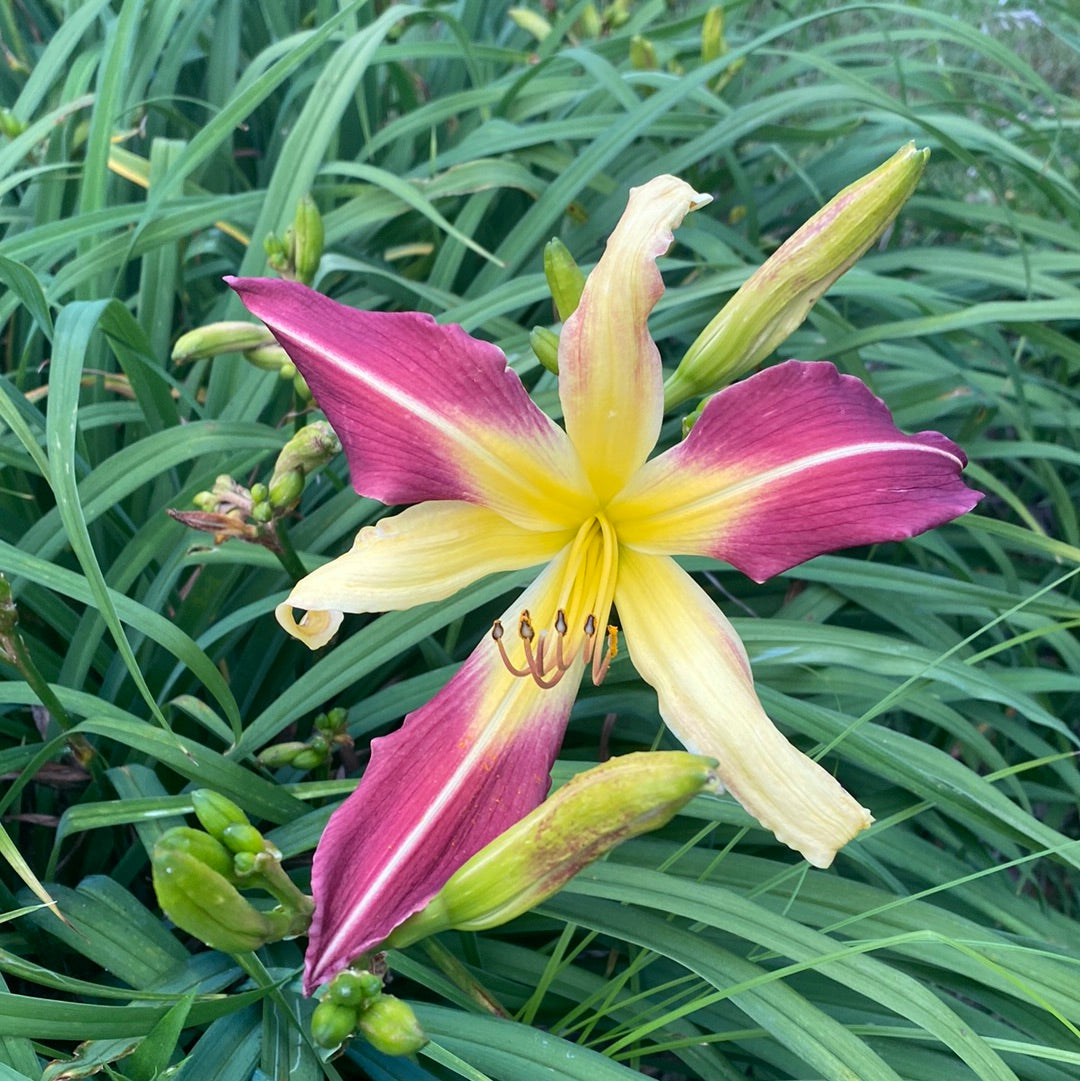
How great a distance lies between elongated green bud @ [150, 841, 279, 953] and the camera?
2.14ft

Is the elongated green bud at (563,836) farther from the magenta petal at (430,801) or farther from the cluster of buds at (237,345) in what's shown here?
the cluster of buds at (237,345)

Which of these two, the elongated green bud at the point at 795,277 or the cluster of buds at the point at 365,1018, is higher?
the elongated green bud at the point at 795,277

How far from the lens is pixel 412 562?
3.04 ft

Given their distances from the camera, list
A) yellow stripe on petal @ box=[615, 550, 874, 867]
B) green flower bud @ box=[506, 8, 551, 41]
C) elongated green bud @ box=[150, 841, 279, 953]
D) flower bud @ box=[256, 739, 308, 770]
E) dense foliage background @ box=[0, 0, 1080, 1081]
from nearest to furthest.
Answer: elongated green bud @ box=[150, 841, 279, 953]
yellow stripe on petal @ box=[615, 550, 874, 867]
dense foliage background @ box=[0, 0, 1080, 1081]
flower bud @ box=[256, 739, 308, 770]
green flower bud @ box=[506, 8, 551, 41]

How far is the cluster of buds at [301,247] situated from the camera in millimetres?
1173

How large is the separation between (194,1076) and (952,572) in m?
1.36

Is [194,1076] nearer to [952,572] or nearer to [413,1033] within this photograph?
[413,1033]

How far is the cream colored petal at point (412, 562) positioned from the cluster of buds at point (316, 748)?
21 centimetres

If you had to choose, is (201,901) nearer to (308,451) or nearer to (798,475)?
(308,451)

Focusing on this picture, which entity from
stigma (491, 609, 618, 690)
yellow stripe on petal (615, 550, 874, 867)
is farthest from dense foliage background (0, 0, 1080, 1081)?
stigma (491, 609, 618, 690)

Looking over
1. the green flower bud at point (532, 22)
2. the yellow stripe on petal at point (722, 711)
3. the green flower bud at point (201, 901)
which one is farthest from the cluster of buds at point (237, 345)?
the green flower bud at point (532, 22)

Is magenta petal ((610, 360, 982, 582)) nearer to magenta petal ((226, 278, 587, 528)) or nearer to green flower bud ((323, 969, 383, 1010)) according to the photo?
magenta petal ((226, 278, 587, 528))

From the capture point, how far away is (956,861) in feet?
4.25

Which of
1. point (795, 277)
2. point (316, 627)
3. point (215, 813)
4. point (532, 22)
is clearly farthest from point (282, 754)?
point (532, 22)
